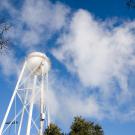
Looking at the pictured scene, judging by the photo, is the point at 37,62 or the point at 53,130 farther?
the point at 37,62

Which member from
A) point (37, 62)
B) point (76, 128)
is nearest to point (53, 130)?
point (76, 128)

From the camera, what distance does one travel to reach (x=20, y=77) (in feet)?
163

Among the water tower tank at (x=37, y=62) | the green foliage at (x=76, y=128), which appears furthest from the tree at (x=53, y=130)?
the water tower tank at (x=37, y=62)

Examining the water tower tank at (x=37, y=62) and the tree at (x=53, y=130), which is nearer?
the tree at (x=53, y=130)

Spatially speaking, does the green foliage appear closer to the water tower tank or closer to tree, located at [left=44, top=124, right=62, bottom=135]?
tree, located at [left=44, top=124, right=62, bottom=135]

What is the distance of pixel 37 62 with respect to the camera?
50.7 m

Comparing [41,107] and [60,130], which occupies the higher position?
[41,107]

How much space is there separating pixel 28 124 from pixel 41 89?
653 cm

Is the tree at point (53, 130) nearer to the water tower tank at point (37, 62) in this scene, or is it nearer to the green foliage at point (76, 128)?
the green foliage at point (76, 128)

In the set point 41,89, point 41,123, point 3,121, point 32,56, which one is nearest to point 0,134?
point 3,121

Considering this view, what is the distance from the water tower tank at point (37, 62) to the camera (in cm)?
5072

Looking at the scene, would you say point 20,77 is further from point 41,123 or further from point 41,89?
point 41,123

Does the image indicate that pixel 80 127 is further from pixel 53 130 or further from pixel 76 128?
pixel 53 130

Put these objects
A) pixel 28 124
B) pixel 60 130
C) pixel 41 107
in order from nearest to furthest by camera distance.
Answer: pixel 60 130, pixel 28 124, pixel 41 107
